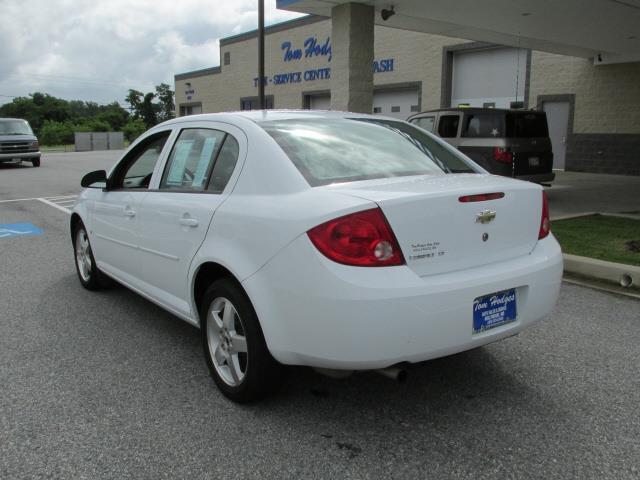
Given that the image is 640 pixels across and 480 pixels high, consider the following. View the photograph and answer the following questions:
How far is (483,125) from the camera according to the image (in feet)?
38.1

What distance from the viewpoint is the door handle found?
138 inches

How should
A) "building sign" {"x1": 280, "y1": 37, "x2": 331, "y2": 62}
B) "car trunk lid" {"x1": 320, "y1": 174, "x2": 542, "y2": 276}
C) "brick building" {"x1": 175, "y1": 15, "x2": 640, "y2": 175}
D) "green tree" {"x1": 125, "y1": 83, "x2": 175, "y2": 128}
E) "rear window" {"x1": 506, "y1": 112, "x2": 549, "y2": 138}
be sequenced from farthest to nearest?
"green tree" {"x1": 125, "y1": 83, "x2": 175, "y2": 128} < "building sign" {"x1": 280, "y1": 37, "x2": 331, "y2": 62} < "brick building" {"x1": 175, "y1": 15, "x2": 640, "y2": 175} < "rear window" {"x1": 506, "y1": 112, "x2": 549, "y2": 138} < "car trunk lid" {"x1": 320, "y1": 174, "x2": 542, "y2": 276}

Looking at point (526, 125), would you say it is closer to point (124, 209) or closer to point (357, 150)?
point (357, 150)

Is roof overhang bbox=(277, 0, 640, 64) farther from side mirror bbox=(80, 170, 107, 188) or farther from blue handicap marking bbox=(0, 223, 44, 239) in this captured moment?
side mirror bbox=(80, 170, 107, 188)

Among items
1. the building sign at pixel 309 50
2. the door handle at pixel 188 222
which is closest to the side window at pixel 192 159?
the door handle at pixel 188 222

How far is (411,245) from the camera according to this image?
9.21 feet

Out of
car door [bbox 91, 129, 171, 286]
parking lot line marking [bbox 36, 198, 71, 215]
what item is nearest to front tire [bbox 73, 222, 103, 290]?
car door [bbox 91, 129, 171, 286]

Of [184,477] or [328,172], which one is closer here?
[184,477]

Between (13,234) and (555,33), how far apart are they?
13.2m

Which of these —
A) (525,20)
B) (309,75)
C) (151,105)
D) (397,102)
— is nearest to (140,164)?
(525,20)

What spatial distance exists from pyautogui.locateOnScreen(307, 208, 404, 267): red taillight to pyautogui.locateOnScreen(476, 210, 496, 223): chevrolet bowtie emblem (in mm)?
573

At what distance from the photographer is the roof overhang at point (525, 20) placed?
11.9 metres

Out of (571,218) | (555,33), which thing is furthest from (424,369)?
(555,33)

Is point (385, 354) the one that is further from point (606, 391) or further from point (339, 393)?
point (606, 391)
